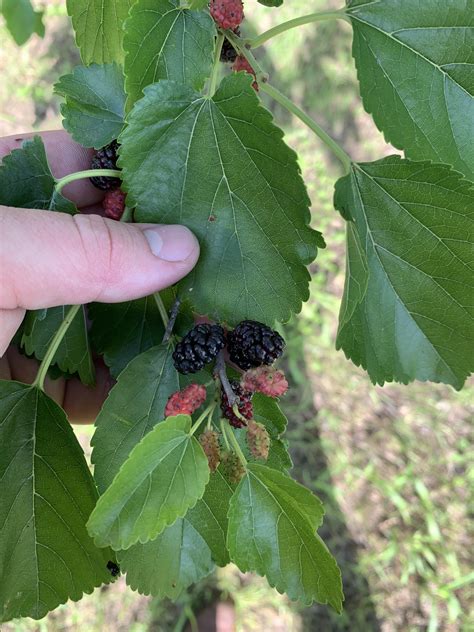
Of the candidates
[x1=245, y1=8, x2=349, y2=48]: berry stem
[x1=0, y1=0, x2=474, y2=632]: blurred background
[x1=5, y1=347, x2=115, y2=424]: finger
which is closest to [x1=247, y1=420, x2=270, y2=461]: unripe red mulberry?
[x1=245, y1=8, x2=349, y2=48]: berry stem

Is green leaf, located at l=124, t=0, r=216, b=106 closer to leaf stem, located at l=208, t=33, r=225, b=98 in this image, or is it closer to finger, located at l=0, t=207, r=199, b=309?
leaf stem, located at l=208, t=33, r=225, b=98

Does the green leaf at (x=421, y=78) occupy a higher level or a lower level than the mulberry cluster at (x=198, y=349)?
higher

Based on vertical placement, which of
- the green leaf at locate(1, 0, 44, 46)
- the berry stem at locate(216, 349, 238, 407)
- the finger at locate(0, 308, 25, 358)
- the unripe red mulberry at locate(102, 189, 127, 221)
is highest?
the green leaf at locate(1, 0, 44, 46)

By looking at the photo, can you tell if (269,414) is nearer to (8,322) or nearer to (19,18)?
(8,322)

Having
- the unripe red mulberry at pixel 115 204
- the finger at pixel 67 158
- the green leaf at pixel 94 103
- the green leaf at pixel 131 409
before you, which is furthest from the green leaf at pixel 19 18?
the green leaf at pixel 131 409

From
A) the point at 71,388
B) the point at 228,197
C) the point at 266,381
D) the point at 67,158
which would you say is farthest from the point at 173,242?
the point at 71,388

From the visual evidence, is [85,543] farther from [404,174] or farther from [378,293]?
[404,174]

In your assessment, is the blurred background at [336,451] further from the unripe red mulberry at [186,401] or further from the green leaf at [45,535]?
the unripe red mulberry at [186,401]
